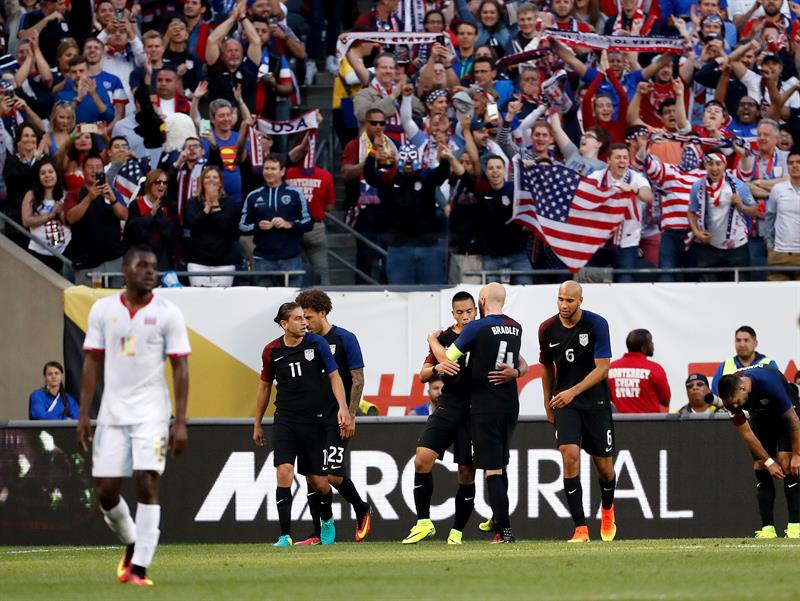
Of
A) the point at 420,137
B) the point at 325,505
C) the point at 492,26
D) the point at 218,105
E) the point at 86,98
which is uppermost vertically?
the point at 492,26

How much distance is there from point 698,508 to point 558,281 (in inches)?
143

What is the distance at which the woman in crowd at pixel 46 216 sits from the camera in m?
19.9

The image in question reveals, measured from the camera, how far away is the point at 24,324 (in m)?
20.1

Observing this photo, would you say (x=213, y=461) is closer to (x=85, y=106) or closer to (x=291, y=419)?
(x=291, y=419)

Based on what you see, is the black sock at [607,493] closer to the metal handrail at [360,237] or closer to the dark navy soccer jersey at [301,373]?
the dark navy soccer jersey at [301,373]

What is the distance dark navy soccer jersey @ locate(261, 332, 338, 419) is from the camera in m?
14.9

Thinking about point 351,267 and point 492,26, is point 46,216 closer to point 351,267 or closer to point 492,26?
point 351,267

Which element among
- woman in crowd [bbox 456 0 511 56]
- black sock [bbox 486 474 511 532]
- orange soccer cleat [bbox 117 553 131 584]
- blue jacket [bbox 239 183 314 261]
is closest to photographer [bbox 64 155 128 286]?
blue jacket [bbox 239 183 314 261]

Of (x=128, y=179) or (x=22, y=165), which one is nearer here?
(x=22, y=165)

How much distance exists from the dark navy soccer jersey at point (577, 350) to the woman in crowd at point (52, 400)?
256 inches

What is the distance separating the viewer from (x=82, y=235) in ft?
65.2

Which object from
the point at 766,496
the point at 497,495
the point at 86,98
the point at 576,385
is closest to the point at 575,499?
the point at 497,495

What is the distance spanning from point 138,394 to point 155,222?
8.95 metres

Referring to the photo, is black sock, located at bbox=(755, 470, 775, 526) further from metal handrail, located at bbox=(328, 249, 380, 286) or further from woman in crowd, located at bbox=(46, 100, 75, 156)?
woman in crowd, located at bbox=(46, 100, 75, 156)
